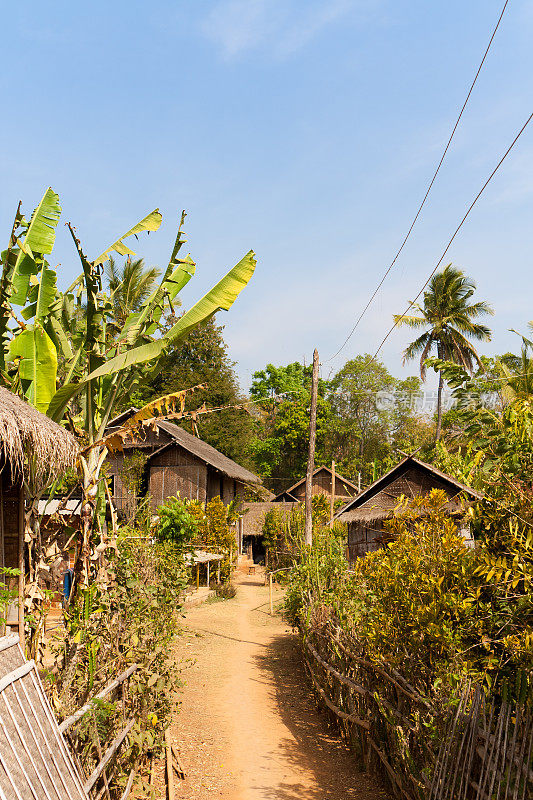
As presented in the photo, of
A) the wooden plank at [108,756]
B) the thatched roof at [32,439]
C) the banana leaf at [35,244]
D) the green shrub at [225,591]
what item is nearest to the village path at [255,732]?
the wooden plank at [108,756]

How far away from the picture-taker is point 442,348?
34.5 metres

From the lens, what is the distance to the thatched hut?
18.5 ft

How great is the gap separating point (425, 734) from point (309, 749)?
11.3ft

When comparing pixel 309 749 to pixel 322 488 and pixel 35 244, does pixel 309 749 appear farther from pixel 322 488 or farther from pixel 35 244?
pixel 322 488

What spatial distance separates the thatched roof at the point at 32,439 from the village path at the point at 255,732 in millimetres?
2595

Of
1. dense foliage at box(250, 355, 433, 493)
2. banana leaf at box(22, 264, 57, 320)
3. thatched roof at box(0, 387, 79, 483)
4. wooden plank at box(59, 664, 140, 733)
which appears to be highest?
dense foliage at box(250, 355, 433, 493)

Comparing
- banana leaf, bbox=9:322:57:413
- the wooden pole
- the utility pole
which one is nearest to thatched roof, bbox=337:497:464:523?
the utility pole

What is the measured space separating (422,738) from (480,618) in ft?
5.76

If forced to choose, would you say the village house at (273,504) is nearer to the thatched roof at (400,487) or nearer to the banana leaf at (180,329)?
the thatched roof at (400,487)

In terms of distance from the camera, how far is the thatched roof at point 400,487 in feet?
55.1

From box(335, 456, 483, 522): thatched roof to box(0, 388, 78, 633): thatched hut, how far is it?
36.4ft

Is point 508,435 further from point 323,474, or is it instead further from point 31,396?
point 323,474

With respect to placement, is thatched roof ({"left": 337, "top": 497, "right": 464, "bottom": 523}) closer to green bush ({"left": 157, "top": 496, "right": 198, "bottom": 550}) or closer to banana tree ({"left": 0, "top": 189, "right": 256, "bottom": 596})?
green bush ({"left": 157, "top": 496, "right": 198, "bottom": 550})

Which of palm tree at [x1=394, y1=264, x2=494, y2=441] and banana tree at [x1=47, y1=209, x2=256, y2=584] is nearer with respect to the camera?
banana tree at [x1=47, y1=209, x2=256, y2=584]
